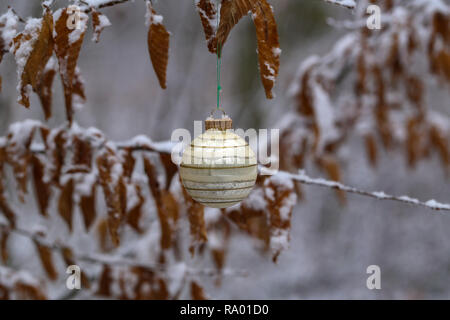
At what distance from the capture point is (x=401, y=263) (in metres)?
5.23

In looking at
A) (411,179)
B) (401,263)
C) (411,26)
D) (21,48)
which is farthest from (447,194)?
(21,48)

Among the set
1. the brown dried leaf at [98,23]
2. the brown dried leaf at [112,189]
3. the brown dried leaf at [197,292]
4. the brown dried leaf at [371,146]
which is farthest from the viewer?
the brown dried leaf at [371,146]

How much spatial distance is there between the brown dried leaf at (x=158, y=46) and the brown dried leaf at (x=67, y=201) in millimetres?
507

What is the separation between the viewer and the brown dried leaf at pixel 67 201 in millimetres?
1266

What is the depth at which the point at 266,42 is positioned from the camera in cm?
85

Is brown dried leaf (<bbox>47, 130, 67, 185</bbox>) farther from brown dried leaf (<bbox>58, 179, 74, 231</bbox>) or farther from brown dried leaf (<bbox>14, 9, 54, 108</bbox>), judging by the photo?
brown dried leaf (<bbox>14, 9, 54, 108</bbox>)

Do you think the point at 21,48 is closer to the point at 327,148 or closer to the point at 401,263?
the point at 327,148

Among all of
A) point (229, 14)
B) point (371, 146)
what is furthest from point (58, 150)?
point (371, 146)

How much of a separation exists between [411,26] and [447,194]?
153 inches

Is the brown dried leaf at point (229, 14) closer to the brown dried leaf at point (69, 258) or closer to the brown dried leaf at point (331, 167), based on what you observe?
the brown dried leaf at point (69, 258)

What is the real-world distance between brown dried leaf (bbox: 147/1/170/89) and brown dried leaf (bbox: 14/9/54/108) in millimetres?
199

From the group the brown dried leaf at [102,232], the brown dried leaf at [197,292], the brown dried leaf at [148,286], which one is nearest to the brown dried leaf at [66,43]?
the brown dried leaf at [197,292]

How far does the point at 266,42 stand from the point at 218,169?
26cm
